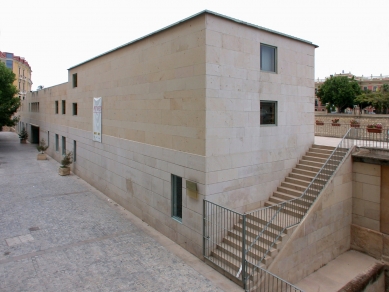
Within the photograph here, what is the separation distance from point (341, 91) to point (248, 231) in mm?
60416

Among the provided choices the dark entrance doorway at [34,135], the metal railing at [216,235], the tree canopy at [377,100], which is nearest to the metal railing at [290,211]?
the metal railing at [216,235]

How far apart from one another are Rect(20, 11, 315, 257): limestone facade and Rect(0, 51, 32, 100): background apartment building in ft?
166

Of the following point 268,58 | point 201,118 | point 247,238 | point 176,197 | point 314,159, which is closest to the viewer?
point 201,118

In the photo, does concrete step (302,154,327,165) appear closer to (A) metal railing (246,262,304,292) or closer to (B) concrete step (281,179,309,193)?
(B) concrete step (281,179,309,193)

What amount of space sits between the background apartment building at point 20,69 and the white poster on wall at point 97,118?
46.0m

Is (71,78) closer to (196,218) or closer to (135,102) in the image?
(135,102)

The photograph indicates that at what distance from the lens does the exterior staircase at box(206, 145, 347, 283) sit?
347 inches

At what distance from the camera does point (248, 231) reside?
31.8ft

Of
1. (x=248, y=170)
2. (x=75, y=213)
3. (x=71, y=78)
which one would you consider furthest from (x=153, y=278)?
(x=71, y=78)

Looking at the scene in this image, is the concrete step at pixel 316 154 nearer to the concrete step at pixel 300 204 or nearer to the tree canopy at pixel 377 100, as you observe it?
the concrete step at pixel 300 204

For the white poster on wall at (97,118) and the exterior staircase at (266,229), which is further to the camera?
the white poster on wall at (97,118)

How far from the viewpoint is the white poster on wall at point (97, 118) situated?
53.1ft

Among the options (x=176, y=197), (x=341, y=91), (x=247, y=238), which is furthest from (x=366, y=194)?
(x=341, y=91)

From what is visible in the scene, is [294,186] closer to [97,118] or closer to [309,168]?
[309,168]
